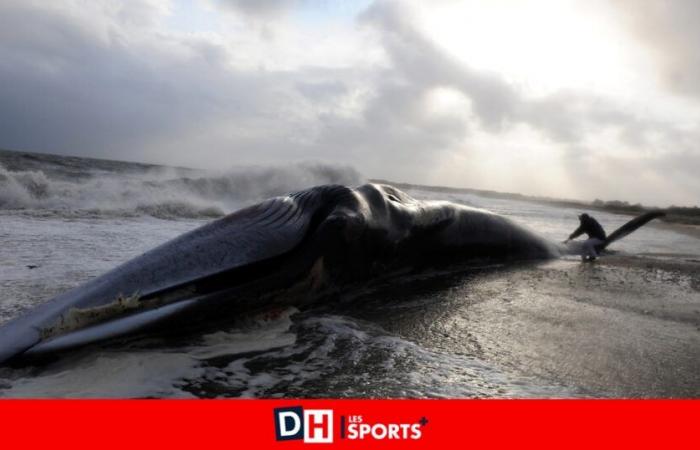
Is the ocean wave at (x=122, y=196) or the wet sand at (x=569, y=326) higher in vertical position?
the ocean wave at (x=122, y=196)

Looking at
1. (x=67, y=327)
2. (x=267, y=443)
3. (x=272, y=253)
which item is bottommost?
(x=267, y=443)

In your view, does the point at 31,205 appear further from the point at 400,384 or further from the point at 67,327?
the point at 400,384

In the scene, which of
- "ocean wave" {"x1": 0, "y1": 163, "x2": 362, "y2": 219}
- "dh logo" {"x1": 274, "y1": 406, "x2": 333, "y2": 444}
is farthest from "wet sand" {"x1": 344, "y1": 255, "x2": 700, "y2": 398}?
"ocean wave" {"x1": 0, "y1": 163, "x2": 362, "y2": 219}

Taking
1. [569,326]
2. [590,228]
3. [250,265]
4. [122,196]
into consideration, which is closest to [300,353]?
[250,265]

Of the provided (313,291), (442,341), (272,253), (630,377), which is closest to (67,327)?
(272,253)

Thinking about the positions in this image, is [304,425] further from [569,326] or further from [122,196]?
[122,196]

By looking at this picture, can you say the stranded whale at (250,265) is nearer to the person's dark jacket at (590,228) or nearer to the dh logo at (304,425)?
the dh logo at (304,425)

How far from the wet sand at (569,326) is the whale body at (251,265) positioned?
0.39 meters

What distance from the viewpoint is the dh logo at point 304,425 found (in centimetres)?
181

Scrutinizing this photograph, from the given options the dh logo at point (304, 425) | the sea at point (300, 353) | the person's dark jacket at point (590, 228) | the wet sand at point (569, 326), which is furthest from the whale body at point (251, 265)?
the person's dark jacket at point (590, 228)

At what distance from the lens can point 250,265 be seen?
109 inches

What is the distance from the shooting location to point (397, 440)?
178 cm

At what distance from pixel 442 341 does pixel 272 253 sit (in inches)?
40.0

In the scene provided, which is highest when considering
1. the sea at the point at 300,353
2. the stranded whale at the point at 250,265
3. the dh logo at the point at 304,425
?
the stranded whale at the point at 250,265
